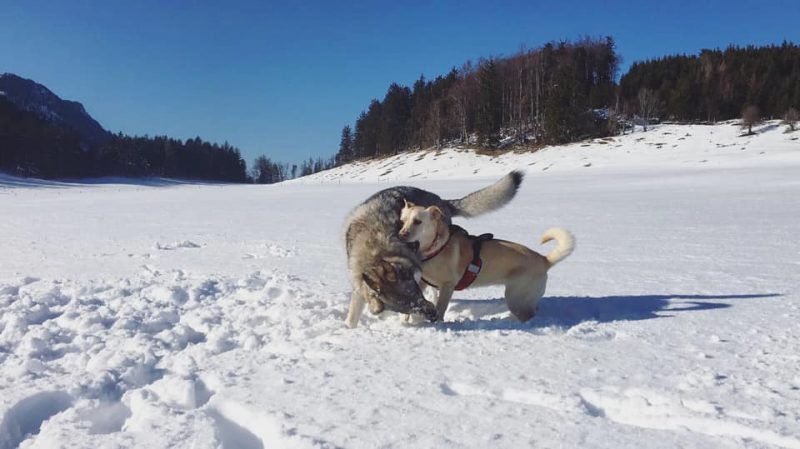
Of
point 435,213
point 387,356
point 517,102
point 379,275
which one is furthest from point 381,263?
point 517,102

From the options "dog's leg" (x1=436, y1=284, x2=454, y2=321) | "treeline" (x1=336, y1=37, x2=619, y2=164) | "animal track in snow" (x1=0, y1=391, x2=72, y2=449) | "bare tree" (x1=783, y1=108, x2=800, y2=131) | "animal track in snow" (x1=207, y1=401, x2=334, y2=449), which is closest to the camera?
"animal track in snow" (x1=207, y1=401, x2=334, y2=449)

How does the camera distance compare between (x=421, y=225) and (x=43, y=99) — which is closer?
(x=421, y=225)

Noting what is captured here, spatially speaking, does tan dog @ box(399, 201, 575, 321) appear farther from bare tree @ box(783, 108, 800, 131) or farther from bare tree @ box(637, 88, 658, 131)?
bare tree @ box(637, 88, 658, 131)

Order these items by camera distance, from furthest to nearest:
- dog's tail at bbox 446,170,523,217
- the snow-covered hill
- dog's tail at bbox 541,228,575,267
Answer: the snow-covered hill → dog's tail at bbox 446,170,523,217 → dog's tail at bbox 541,228,575,267

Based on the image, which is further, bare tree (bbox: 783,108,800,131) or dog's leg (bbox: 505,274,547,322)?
bare tree (bbox: 783,108,800,131)

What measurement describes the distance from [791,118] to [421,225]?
2425 inches

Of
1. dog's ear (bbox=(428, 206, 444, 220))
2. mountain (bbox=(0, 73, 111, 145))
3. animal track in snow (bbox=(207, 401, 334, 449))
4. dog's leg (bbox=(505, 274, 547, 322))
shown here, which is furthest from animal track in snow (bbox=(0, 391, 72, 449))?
mountain (bbox=(0, 73, 111, 145))

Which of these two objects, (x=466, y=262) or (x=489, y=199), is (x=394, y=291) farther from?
(x=489, y=199)

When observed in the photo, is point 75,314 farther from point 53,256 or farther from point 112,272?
point 53,256

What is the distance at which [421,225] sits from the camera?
468 cm

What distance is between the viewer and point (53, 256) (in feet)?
26.9

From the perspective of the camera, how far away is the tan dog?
475cm

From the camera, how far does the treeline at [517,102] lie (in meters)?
57.8

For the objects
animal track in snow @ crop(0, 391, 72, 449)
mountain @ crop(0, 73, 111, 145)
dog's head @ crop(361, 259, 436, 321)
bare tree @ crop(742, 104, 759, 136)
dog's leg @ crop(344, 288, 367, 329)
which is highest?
mountain @ crop(0, 73, 111, 145)
